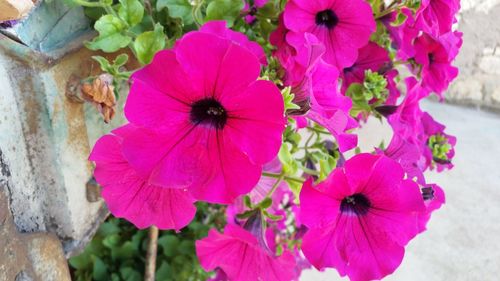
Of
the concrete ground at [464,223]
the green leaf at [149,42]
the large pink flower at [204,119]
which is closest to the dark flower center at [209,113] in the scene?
the large pink flower at [204,119]

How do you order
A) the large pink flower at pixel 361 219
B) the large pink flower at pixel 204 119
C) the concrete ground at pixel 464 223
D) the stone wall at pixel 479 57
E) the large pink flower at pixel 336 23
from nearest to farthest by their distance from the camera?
1. the large pink flower at pixel 204 119
2. the large pink flower at pixel 361 219
3. the large pink flower at pixel 336 23
4. the concrete ground at pixel 464 223
5. the stone wall at pixel 479 57

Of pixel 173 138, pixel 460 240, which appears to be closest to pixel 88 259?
pixel 173 138

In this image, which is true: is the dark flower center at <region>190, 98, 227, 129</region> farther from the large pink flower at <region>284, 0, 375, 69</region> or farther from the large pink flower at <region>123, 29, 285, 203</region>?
the large pink flower at <region>284, 0, 375, 69</region>

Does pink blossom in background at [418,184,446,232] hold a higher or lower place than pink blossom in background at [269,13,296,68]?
lower

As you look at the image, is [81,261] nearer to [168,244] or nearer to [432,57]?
[168,244]

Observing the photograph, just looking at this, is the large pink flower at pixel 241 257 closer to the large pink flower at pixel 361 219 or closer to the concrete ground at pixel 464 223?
the large pink flower at pixel 361 219

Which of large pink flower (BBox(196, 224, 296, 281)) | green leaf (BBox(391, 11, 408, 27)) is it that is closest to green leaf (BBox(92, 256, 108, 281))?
large pink flower (BBox(196, 224, 296, 281))
